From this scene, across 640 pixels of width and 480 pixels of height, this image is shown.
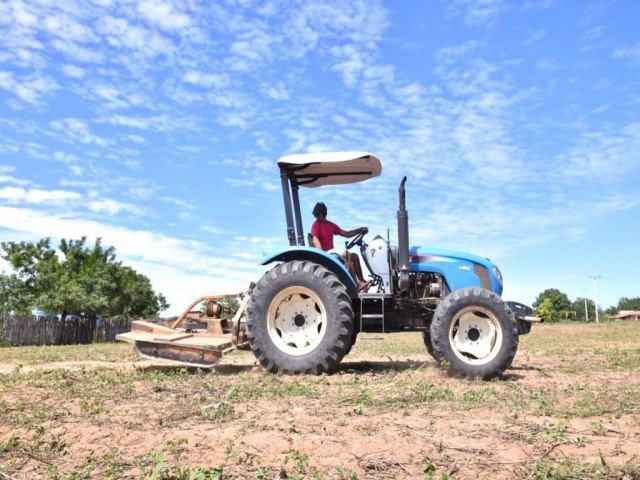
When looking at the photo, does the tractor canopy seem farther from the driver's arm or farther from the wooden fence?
the wooden fence

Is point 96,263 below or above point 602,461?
above

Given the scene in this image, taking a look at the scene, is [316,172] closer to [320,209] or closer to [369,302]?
[320,209]

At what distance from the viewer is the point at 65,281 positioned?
3022 centimetres

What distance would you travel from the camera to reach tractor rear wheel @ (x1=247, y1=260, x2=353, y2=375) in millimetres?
6934

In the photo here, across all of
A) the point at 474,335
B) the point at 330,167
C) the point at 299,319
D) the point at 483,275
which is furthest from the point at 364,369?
the point at 330,167

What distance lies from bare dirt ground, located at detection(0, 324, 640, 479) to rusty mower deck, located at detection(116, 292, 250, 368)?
745 millimetres

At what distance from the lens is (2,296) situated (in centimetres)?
2938

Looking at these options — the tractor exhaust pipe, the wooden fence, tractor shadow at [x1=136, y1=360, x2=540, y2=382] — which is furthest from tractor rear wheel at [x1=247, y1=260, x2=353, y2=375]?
the wooden fence

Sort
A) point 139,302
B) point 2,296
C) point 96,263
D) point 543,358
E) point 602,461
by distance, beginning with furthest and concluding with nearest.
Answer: point 139,302
point 96,263
point 2,296
point 543,358
point 602,461

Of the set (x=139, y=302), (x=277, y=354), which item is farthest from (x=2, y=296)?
(x=277, y=354)

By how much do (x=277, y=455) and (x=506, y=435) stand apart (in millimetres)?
1578

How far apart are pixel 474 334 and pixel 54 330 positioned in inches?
909

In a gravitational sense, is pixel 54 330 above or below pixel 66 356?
above

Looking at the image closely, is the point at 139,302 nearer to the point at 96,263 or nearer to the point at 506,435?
the point at 96,263
